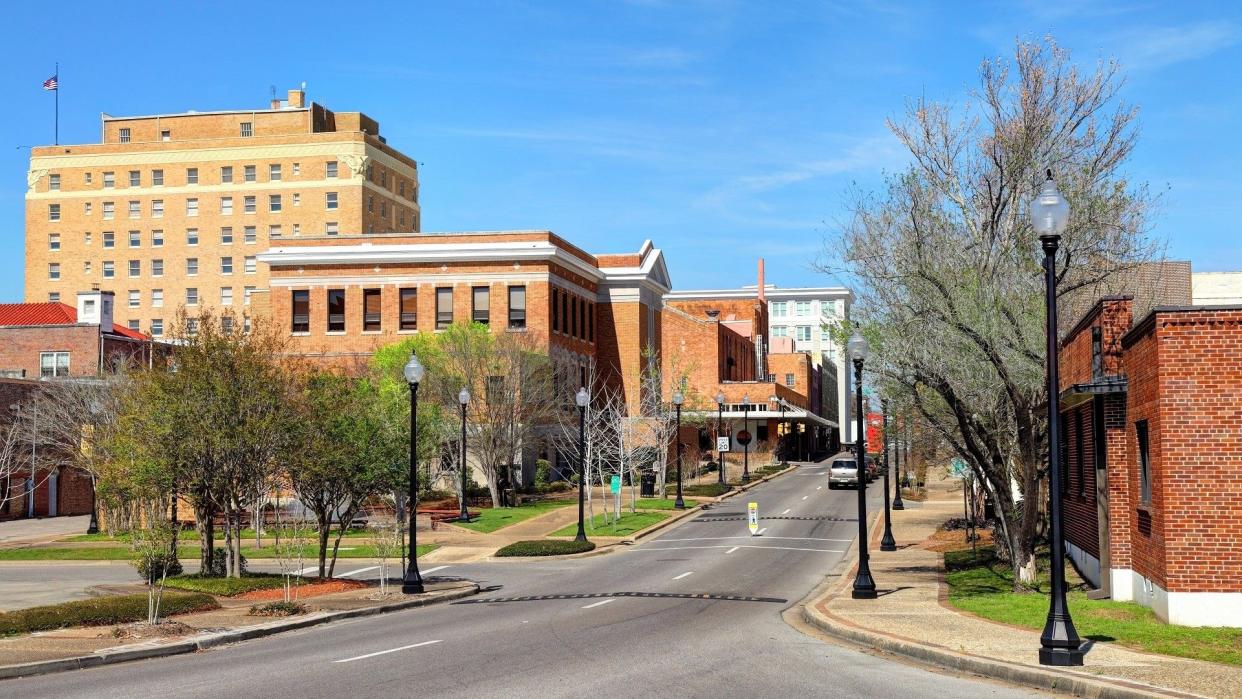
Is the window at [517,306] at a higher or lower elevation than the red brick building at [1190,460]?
higher

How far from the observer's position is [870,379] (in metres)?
27.2

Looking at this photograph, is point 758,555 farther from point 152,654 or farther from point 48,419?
point 48,419

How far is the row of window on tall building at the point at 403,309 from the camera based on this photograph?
68188 millimetres

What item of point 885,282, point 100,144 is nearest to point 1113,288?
point 885,282

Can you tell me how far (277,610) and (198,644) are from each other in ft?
13.0

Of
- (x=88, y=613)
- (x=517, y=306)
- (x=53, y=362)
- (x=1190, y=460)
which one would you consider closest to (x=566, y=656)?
(x=88, y=613)

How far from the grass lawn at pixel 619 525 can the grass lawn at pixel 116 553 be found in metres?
5.84

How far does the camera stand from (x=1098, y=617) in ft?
66.3

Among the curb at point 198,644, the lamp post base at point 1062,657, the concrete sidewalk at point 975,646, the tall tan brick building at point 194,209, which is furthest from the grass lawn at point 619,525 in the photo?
the tall tan brick building at point 194,209

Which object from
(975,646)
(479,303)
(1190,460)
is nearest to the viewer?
(975,646)

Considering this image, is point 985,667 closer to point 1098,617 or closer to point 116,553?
point 1098,617

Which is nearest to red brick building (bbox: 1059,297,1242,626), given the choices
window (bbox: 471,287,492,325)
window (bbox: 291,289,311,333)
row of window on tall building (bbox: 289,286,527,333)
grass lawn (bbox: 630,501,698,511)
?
grass lawn (bbox: 630,501,698,511)

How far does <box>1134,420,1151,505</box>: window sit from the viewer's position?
69.0ft

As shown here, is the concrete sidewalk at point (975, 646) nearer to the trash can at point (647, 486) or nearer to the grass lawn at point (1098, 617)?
the grass lawn at point (1098, 617)
